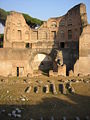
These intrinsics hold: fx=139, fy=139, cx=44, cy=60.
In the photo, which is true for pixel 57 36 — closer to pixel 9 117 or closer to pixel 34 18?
pixel 34 18

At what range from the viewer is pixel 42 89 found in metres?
11.2

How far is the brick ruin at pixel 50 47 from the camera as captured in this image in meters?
17.6

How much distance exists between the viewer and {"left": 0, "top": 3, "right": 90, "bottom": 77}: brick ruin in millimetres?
17609

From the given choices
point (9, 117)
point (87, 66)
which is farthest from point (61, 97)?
point (87, 66)

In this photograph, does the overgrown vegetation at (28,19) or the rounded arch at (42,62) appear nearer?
the rounded arch at (42,62)

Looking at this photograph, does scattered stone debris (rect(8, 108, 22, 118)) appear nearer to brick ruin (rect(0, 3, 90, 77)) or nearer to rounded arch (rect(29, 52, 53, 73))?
brick ruin (rect(0, 3, 90, 77))

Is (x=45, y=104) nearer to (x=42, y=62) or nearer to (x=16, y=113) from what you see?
(x=16, y=113)

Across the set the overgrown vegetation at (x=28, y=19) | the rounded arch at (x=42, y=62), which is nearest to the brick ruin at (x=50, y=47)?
the rounded arch at (x=42, y=62)

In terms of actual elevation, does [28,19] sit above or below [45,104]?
above

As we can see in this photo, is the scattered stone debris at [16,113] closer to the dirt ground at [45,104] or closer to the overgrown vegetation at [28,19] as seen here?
the dirt ground at [45,104]

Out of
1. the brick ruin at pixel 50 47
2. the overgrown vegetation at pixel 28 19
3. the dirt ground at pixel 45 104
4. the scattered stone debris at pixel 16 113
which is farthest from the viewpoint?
the overgrown vegetation at pixel 28 19

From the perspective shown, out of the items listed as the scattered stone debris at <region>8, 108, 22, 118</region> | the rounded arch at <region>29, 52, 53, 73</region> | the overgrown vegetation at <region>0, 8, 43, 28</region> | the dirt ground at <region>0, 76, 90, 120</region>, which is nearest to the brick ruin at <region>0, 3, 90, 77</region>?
the rounded arch at <region>29, 52, 53, 73</region>

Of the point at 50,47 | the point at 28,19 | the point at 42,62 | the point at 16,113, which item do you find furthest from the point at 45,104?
the point at 28,19

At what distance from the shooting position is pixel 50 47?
2364 centimetres
